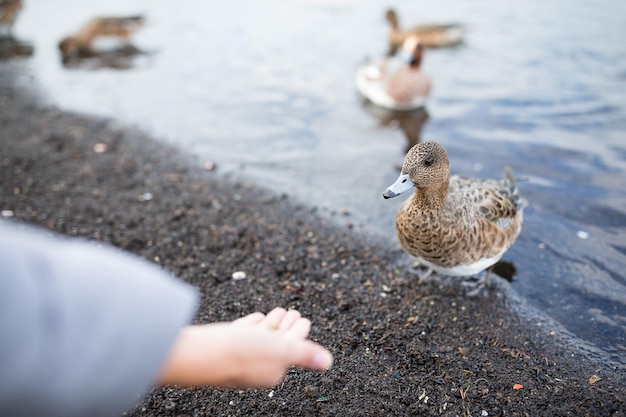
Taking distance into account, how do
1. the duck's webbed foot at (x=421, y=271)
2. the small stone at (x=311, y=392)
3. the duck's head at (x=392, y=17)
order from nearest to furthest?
the small stone at (x=311, y=392) < the duck's webbed foot at (x=421, y=271) < the duck's head at (x=392, y=17)

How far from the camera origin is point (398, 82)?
811 cm

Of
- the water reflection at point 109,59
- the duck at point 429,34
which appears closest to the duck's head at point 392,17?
the duck at point 429,34

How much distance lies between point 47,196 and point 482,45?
9.02m

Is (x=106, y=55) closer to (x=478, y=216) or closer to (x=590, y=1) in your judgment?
(x=478, y=216)

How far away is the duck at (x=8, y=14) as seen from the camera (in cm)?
1177

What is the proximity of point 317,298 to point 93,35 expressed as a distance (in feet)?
33.0

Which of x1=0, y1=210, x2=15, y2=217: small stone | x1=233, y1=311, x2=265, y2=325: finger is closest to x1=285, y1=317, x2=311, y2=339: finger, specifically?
x1=233, y1=311, x2=265, y2=325: finger

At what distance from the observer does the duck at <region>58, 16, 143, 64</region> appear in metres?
10.5

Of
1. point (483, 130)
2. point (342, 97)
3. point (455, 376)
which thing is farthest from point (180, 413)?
point (342, 97)

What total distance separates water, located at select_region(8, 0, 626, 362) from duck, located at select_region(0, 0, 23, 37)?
1.22ft

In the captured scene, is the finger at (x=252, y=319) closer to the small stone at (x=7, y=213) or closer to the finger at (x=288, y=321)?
the finger at (x=288, y=321)

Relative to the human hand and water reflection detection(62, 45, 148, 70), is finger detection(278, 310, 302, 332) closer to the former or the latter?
the human hand

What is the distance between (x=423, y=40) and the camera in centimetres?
1072

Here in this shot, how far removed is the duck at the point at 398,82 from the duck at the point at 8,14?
9.24 m
